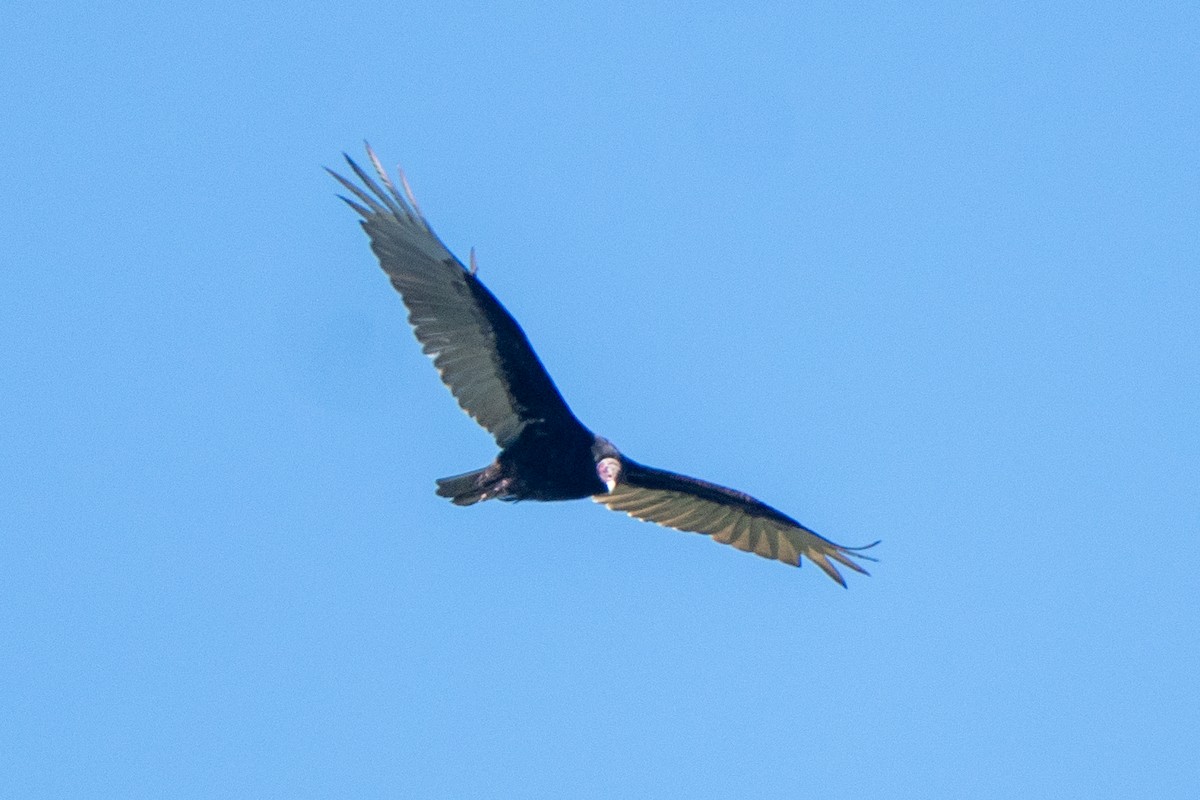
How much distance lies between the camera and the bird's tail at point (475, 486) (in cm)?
1074

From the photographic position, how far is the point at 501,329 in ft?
34.9

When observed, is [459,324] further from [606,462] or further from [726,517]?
[726,517]

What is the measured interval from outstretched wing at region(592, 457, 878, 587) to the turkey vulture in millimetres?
562

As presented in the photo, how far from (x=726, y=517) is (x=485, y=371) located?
89.1 inches

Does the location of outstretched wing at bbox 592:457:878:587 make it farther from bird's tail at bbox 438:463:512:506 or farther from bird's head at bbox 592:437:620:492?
bird's tail at bbox 438:463:512:506

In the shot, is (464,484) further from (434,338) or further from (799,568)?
(799,568)

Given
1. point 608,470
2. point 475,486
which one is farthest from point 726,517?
point 475,486

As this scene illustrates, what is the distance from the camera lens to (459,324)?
10750 millimetres

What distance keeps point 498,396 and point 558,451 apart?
0.50 m

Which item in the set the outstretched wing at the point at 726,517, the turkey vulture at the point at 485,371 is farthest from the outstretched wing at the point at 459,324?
the outstretched wing at the point at 726,517

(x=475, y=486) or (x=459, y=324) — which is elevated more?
(x=459, y=324)

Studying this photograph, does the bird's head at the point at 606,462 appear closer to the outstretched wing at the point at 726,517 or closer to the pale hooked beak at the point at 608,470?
the pale hooked beak at the point at 608,470

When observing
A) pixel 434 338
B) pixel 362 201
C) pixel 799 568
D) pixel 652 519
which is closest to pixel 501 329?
pixel 434 338

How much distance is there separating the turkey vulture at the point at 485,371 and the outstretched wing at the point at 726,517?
1.85 ft
